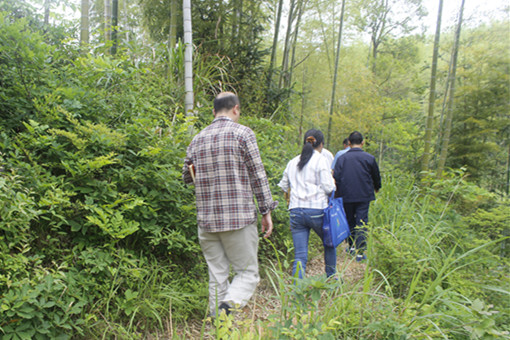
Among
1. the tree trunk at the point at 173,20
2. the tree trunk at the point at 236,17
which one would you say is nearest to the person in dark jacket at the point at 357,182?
the tree trunk at the point at 173,20

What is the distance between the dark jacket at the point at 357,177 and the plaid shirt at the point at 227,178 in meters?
1.77

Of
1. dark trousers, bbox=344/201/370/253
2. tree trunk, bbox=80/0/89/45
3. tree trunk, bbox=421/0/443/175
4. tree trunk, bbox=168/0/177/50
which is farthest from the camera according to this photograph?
tree trunk, bbox=421/0/443/175

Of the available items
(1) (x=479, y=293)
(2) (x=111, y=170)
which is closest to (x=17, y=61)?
(2) (x=111, y=170)

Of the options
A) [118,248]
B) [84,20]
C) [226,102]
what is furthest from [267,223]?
[84,20]

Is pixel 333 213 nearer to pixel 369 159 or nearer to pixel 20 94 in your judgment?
pixel 369 159

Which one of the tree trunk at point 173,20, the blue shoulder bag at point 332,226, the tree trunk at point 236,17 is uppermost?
the tree trunk at point 236,17

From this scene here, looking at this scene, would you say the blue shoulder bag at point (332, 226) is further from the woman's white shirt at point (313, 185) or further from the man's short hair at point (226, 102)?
the man's short hair at point (226, 102)

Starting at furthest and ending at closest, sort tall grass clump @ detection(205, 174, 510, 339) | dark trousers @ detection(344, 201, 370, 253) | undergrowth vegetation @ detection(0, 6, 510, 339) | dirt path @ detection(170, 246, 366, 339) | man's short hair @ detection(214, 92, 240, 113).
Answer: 1. dark trousers @ detection(344, 201, 370, 253)
2. man's short hair @ detection(214, 92, 240, 113)
3. dirt path @ detection(170, 246, 366, 339)
4. undergrowth vegetation @ detection(0, 6, 510, 339)
5. tall grass clump @ detection(205, 174, 510, 339)

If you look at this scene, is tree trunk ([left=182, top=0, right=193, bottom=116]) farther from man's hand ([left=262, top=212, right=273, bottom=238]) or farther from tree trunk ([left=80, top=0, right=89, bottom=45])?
man's hand ([left=262, top=212, right=273, bottom=238])

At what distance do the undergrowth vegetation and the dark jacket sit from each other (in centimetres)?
66

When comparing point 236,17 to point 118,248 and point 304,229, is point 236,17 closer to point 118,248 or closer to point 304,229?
point 304,229

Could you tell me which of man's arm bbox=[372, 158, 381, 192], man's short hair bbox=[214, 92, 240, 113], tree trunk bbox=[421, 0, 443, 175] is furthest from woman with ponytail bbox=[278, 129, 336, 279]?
tree trunk bbox=[421, 0, 443, 175]

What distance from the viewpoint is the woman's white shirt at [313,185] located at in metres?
2.57

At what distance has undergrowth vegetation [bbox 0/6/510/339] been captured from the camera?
1.57 metres
